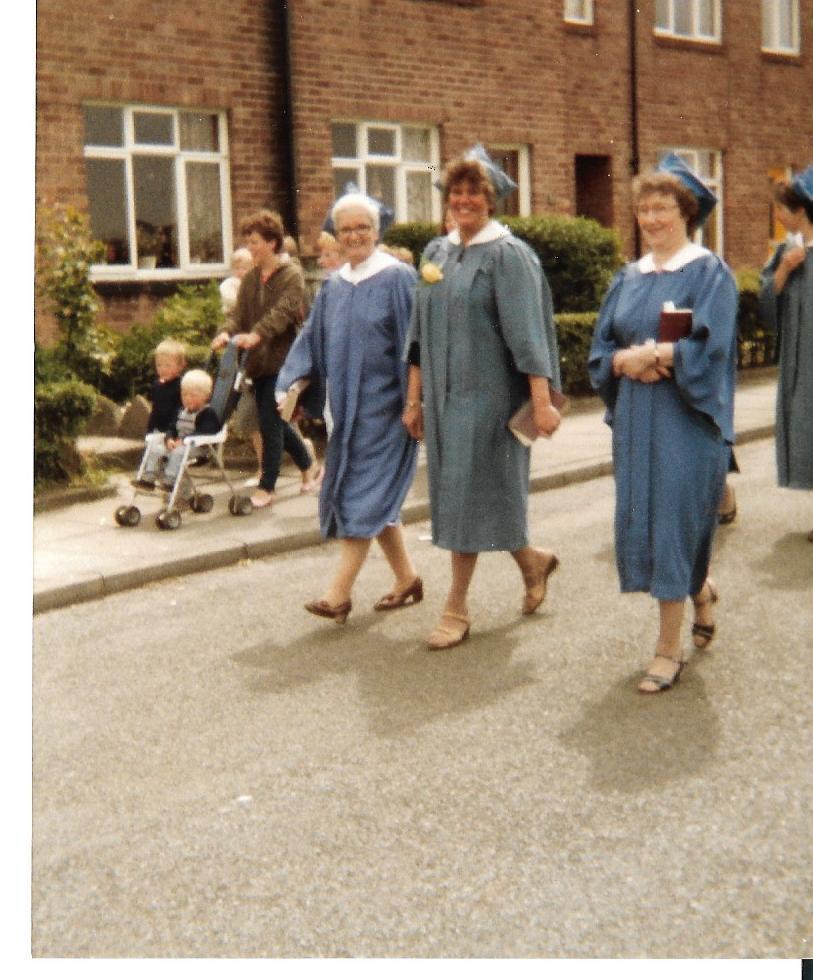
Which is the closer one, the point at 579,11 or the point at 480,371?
the point at 480,371

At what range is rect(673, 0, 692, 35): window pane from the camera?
19641mm

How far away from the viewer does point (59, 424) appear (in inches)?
331

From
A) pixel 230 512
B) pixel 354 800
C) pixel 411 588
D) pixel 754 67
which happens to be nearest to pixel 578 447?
pixel 230 512

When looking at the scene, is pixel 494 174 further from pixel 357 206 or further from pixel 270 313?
pixel 270 313

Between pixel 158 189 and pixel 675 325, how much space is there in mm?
8753

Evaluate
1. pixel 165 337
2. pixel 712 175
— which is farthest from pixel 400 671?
pixel 712 175

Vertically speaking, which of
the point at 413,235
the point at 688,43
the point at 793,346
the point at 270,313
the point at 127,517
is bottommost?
the point at 127,517

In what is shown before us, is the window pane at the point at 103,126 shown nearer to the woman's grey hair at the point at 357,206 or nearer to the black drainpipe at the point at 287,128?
the black drainpipe at the point at 287,128

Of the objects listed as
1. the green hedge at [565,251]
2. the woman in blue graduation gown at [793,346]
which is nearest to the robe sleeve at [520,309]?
the woman in blue graduation gown at [793,346]

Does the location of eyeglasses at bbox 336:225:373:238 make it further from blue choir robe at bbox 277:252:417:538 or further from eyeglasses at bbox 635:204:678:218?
eyeglasses at bbox 635:204:678:218

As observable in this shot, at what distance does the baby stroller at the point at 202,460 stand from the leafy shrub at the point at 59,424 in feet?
1.21

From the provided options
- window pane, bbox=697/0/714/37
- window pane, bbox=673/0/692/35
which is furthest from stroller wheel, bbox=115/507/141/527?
window pane, bbox=697/0/714/37

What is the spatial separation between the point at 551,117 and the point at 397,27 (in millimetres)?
2773

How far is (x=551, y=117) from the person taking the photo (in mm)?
17250
